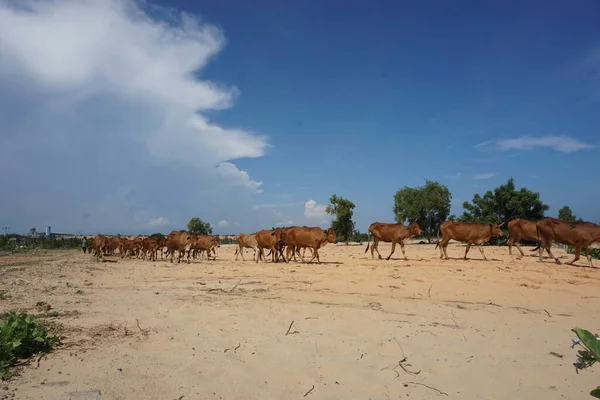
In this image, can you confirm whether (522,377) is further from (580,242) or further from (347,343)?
(580,242)

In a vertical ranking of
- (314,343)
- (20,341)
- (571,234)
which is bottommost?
(314,343)

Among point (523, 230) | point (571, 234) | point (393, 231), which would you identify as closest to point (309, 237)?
point (393, 231)

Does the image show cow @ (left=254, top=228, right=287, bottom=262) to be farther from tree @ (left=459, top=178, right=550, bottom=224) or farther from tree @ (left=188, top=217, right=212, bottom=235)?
tree @ (left=188, top=217, right=212, bottom=235)

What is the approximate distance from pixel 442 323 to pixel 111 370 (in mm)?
5445

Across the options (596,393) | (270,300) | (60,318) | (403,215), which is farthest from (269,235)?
(403,215)

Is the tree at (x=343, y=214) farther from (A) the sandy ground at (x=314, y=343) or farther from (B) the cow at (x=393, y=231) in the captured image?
(A) the sandy ground at (x=314, y=343)

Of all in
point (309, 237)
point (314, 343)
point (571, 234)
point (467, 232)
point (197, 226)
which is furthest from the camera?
point (197, 226)

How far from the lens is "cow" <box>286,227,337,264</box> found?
2153cm

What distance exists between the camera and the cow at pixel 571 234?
16.9 metres

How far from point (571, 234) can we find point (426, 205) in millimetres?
27811

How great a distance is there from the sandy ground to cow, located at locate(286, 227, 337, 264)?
35.9ft

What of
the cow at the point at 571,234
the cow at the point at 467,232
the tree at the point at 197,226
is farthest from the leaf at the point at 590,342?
the tree at the point at 197,226

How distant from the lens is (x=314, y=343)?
237 inches

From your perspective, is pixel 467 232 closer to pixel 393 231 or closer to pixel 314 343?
pixel 393 231
